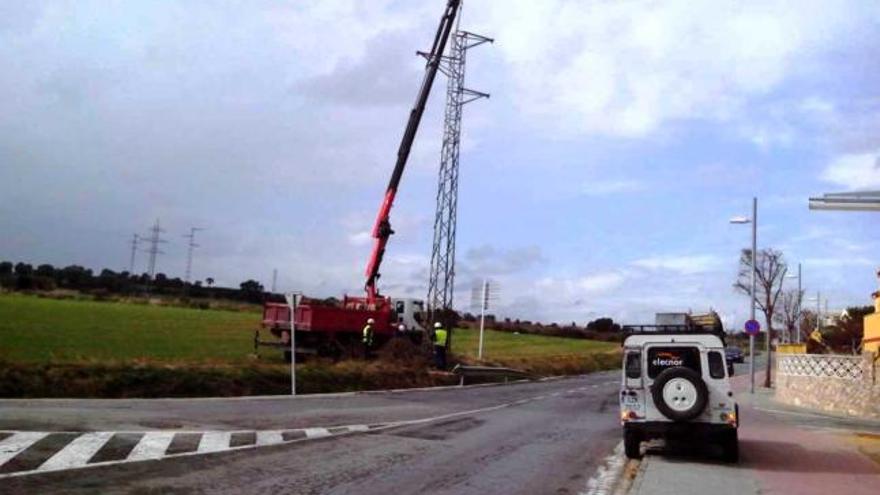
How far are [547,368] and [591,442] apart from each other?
104ft

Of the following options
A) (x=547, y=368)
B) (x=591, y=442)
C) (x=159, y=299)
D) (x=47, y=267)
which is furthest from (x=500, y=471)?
(x=47, y=267)

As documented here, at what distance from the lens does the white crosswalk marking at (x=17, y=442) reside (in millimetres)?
11140

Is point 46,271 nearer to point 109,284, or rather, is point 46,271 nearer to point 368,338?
point 109,284

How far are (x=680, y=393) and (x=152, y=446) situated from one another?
824cm

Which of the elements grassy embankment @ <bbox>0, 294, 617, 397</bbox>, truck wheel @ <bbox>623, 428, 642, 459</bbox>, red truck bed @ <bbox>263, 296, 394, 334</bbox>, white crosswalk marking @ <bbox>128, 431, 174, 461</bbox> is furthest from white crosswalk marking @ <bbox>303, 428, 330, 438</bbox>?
red truck bed @ <bbox>263, 296, 394, 334</bbox>

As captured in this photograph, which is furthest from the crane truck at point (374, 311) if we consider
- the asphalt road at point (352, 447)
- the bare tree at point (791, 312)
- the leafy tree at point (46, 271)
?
the leafy tree at point (46, 271)

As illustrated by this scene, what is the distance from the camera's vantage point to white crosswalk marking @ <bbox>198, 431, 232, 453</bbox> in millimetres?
12924

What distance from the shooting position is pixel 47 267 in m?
125

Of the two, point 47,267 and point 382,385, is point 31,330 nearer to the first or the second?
point 382,385

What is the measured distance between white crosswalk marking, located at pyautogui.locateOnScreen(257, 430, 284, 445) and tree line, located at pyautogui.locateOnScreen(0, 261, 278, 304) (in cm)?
7956

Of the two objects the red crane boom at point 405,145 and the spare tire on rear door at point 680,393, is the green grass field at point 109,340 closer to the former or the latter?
the red crane boom at point 405,145

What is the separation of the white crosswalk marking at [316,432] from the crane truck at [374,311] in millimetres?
15322

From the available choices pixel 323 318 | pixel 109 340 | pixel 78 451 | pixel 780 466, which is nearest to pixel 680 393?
pixel 780 466

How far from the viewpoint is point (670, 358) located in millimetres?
14953
